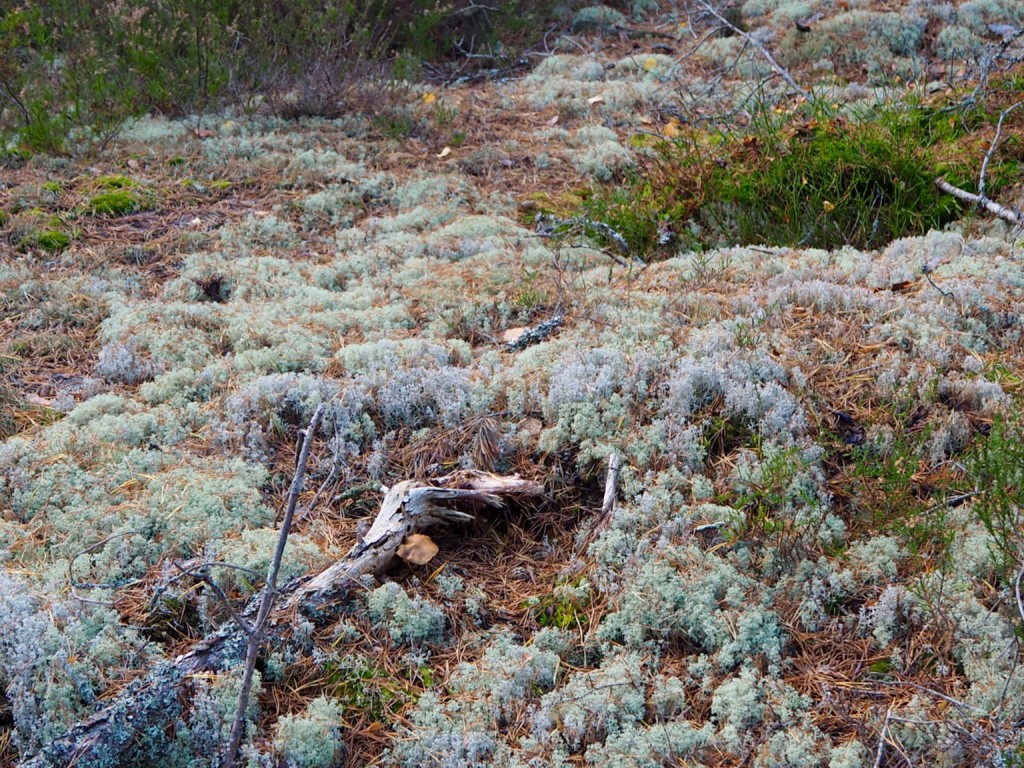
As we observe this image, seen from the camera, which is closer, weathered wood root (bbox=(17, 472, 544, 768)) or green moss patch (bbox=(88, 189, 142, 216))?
weathered wood root (bbox=(17, 472, 544, 768))

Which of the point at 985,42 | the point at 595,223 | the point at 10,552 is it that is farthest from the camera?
the point at 985,42

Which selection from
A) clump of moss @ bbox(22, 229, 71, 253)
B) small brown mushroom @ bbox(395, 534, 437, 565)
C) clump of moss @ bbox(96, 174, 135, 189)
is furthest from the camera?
clump of moss @ bbox(96, 174, 135, 189)

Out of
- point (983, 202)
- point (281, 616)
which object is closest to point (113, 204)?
point (281, 616)

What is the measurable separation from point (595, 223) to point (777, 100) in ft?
10.3

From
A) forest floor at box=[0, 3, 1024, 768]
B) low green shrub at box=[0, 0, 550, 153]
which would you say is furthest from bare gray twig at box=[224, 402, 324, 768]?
low green shrub at box=[0, 0, 550, 153]

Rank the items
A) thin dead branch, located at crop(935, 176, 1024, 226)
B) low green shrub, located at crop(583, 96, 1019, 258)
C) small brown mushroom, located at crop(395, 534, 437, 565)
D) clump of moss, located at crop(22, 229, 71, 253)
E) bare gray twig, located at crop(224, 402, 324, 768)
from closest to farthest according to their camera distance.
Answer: bare gray twig, located at crop(224, 402, 324, 768), small brown mushroom, located at crop(395, 534, 437, 565), thin dead branch, located at crop(935, 176, 1024, 226), low green shrub, located at crop(583, 96, 1019, 258), clump of moss, located at crop(22, 229, 71, 253)

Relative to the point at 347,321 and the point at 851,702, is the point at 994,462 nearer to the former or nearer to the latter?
the point at 851,702

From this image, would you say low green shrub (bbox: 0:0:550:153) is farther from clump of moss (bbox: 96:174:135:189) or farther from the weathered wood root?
the weathered wood root

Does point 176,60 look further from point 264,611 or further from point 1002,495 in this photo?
point 1002,495

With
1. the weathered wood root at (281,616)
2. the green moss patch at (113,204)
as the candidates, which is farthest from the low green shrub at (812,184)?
the green moss patch at (113,204)

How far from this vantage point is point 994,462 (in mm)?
2770

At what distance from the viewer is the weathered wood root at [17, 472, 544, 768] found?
2.45m

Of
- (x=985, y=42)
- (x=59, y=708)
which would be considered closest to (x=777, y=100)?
(x=985, y=42)

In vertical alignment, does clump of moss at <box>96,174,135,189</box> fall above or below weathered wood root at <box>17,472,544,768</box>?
above
